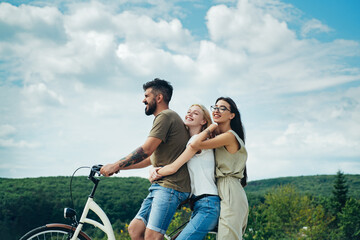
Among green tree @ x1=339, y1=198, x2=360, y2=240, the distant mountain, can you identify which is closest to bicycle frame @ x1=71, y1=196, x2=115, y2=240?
green tree @ x1=339, y1=198, x2=360, y2=240

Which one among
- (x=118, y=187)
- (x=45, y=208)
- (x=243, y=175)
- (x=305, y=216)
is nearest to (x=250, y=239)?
(x=243, y=175)

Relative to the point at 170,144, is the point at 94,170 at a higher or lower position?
lower

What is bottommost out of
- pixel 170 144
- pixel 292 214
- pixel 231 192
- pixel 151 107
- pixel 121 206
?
pixel 292 214

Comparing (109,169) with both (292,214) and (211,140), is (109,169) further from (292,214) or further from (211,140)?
(292,214)

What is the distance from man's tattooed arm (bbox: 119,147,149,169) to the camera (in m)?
3.75

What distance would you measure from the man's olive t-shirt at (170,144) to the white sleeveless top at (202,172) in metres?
0.07

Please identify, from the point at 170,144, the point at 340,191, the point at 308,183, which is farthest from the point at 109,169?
the point at 308,183

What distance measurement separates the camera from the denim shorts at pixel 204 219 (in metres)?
3.61

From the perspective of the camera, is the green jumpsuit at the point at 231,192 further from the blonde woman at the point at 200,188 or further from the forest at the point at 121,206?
the forest at the point at 121,206

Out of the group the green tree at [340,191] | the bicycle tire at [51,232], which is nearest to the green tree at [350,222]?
the green tree at [340,191]

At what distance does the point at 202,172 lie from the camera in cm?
365

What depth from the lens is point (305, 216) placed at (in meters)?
26.5

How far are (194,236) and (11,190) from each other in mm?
26892

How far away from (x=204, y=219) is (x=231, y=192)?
0.37m
